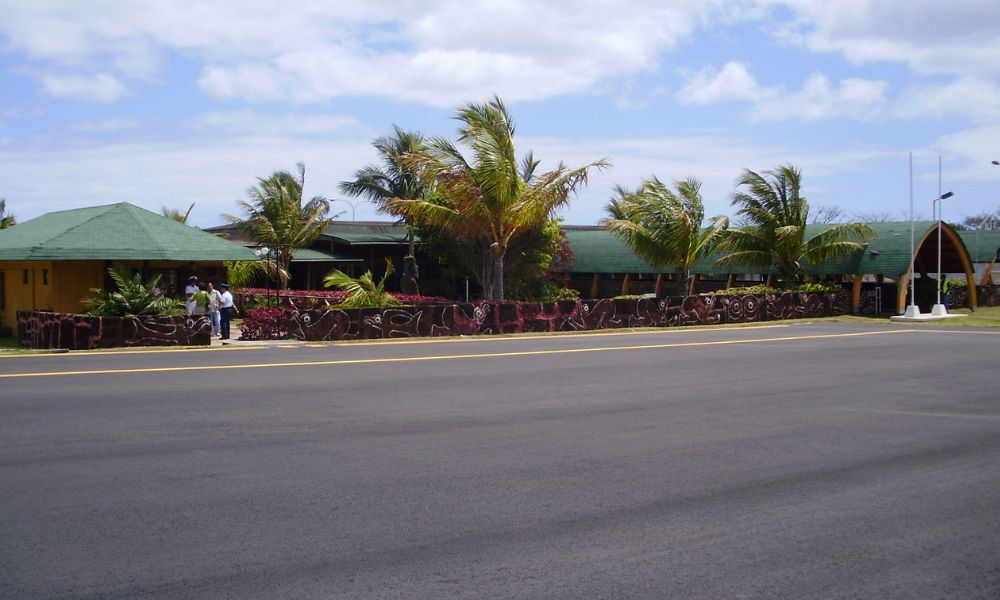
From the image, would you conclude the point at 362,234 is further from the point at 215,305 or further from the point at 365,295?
the point at 215,305

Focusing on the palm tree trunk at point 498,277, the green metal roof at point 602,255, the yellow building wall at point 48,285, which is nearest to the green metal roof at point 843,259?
the green metal roof at point 602,255

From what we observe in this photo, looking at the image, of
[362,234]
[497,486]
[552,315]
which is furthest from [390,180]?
[497,486]

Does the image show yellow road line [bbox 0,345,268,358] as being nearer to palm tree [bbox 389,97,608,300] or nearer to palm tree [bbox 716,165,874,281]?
palm tree [bbox 389,97,608,300]

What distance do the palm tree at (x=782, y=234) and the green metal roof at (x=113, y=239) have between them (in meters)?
18.2

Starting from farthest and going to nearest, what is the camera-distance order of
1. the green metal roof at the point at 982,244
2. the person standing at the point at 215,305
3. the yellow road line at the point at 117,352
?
the green metal roof at the point at 982,244, the person standing at the point at 215,305, the yellow road line at the point at 117,352

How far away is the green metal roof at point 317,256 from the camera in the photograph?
3897cm

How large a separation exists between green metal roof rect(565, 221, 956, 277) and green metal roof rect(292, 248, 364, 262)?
10.9m

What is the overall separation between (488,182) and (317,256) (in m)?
15.3

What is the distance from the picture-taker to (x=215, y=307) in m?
23.1

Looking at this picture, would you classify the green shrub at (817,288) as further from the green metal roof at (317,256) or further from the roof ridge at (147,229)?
the roof ridge at (147,229)

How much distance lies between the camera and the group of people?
22875 millimetres

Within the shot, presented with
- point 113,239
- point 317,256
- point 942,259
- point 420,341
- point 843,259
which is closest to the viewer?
point 420,341

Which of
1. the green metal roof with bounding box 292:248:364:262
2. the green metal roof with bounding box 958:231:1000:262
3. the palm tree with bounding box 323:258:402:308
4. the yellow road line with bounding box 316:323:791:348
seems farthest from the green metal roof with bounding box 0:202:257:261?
the green metal roof with bounding box 958:231:1000:262

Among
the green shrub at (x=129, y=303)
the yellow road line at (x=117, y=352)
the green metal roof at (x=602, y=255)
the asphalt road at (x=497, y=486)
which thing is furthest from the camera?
the green metal roof at (x=602, y=255)
